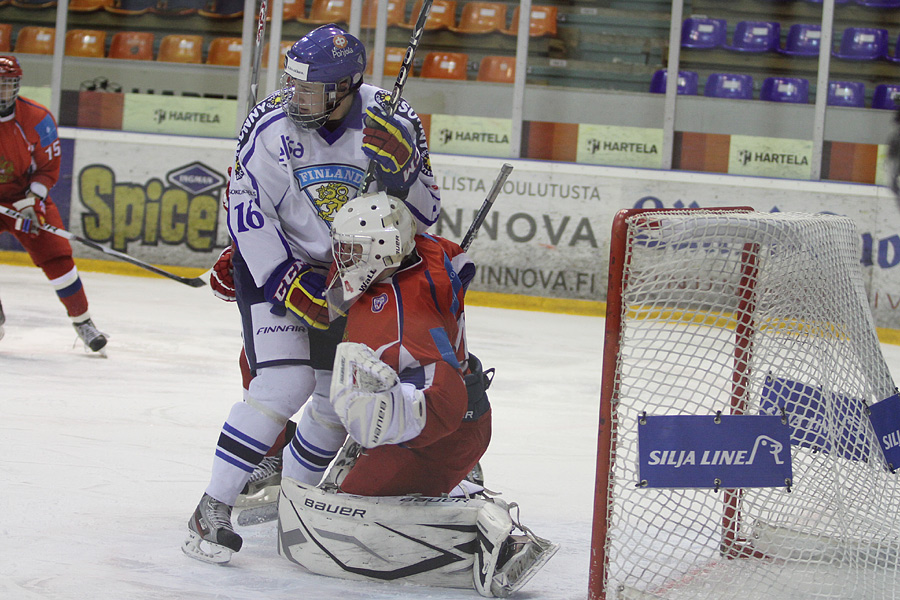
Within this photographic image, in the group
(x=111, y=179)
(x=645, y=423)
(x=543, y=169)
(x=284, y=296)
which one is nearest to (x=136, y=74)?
(x=111, y=179)

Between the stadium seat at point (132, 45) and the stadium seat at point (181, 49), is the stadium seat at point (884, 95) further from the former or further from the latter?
the stadium seat at point (132, 45)

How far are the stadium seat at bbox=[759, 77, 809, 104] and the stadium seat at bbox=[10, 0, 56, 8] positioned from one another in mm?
5490

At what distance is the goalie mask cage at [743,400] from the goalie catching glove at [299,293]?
61cm

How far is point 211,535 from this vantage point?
199 cm

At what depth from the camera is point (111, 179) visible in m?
7.39

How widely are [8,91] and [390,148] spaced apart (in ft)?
9.43

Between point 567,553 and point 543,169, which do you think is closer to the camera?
point 567,553

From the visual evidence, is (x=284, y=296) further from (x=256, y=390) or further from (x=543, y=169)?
(x=543, y=169)

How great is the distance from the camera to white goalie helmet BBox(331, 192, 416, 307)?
190cm

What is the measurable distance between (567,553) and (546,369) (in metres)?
2.46

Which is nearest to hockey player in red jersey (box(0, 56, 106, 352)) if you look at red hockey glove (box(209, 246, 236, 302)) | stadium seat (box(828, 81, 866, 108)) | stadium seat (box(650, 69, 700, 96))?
red hockey glove (box(209, 246, 236, 302))

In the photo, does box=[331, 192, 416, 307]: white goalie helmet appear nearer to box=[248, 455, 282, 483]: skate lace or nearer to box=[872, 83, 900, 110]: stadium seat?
box=[248, 455, 282, 483]: skate lace

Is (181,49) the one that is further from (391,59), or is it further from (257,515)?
(257,515)

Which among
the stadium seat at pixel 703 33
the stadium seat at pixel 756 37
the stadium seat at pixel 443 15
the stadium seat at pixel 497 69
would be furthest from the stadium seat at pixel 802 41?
the stadium seat at pixel 443 15
